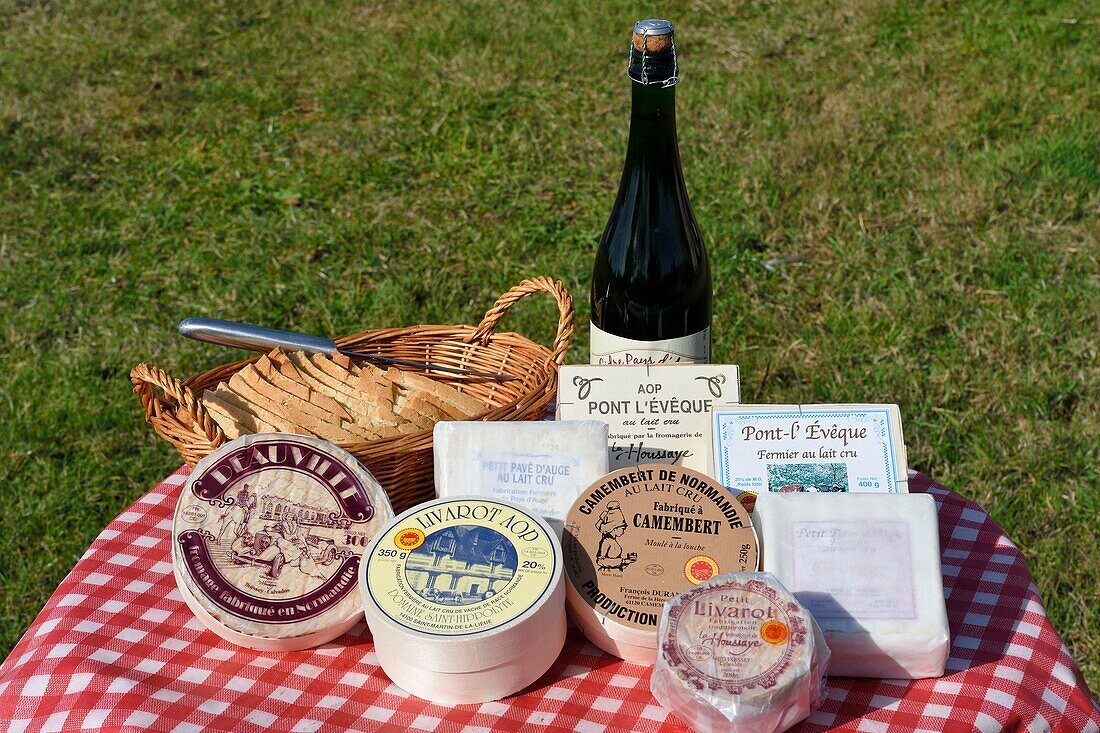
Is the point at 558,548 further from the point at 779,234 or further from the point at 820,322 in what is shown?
the point at 779,234

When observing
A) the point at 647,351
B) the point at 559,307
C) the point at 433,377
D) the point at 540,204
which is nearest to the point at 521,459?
the point at 647,351

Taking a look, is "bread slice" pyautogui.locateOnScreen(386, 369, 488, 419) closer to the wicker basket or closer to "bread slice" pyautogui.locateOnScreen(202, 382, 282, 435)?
the wicker basket

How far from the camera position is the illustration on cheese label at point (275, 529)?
4.58ft

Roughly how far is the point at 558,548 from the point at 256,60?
4494 mm

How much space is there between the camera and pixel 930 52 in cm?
491

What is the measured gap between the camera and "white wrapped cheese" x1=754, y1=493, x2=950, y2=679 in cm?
130

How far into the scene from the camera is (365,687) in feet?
4.49

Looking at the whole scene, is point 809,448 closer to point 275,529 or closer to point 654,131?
point 654,131

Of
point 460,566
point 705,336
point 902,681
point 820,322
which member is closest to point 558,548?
point 460,566


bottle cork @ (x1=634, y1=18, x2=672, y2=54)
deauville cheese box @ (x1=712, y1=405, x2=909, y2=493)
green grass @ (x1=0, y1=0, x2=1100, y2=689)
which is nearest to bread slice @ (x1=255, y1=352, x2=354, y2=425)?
deauville cheese box @ (x1=712, y1=405, x2=909, y2=493)

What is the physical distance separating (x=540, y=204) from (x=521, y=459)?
2907 millimetres

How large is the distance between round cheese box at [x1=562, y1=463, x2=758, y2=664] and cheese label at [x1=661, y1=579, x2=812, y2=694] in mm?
68

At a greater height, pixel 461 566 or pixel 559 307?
pixel 559 307

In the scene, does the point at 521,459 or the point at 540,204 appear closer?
the point at 521,459
